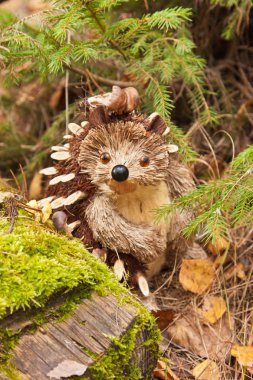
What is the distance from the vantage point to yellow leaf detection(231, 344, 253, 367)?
190cm

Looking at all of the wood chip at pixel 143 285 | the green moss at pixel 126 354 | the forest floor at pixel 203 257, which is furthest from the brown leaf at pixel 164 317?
the green moss at pixel 126 354

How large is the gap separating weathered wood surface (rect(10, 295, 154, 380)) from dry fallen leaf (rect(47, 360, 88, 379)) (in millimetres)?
15

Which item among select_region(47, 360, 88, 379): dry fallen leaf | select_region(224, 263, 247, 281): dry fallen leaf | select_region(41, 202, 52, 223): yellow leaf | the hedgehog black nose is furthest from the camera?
select_region(224, 263, 247, 281): dry fallen leaf

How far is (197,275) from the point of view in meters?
2.29

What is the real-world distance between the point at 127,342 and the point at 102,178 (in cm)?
62

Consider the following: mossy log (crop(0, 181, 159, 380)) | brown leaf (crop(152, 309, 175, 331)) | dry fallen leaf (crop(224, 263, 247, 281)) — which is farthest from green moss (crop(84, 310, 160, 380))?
dry fallen leaf (crop(224, 263, 247, 281))

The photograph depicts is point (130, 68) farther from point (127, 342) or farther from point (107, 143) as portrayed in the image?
point (127, 342)

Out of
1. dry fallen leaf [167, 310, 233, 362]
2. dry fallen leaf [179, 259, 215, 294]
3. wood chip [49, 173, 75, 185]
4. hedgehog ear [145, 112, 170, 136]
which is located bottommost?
dry fallen leaf [167, 310, 233, 362]

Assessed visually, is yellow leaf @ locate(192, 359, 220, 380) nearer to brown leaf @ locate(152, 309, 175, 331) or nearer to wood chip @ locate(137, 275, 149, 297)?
brown leaf @ locate(152, 309, 175, 331)

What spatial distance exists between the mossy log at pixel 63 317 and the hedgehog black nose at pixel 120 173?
0.29 meters

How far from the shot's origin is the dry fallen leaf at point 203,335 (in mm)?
2051

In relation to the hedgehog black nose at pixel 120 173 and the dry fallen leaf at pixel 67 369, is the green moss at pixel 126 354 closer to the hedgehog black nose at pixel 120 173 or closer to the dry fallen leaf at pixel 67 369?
the dry fallen leaf at pixel 67 369

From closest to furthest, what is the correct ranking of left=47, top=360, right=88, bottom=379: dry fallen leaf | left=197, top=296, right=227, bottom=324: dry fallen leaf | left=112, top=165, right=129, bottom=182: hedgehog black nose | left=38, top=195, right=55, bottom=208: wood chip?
left=47, top=360, right=88, bottom=379: dry fallen leaf, left=112, top=165, right=129, bottom=182: hedgehog black nose, left=38, top=195, right=55, bottom=208: wood chip, left=197, top=296, right=227, bottom=324: dry fallen leaf

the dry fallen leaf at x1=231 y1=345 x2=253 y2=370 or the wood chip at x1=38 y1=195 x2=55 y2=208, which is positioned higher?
the wood chip at x1=38 y1=195 x2=55 y2=208
